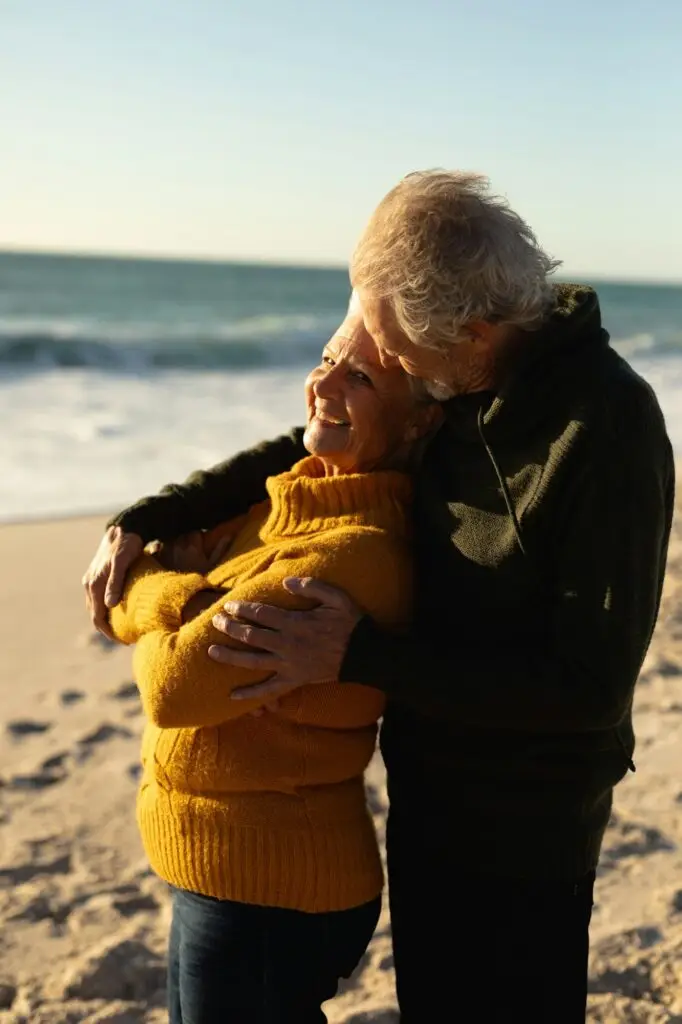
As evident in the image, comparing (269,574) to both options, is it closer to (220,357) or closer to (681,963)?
(681,963)

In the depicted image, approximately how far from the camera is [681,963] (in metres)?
2.98

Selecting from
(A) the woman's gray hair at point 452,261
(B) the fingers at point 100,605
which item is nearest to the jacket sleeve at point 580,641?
(A) the woman's gray hair at point 452,261

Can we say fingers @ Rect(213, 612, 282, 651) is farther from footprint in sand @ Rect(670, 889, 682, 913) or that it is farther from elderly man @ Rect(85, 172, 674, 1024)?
footprint in sand @ Rect(670, 889, 682, 913)

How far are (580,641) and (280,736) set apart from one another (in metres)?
0.50

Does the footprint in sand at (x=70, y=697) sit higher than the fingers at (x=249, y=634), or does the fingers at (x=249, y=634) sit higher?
the fingers at (x=249, y=634)

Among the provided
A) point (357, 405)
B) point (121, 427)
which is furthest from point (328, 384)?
point (121, 427)

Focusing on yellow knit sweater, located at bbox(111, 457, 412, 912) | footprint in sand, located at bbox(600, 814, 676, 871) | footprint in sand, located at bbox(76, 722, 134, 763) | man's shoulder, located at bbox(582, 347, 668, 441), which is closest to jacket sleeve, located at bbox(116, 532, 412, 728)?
yellow knit sweater, located at bbox(111, 457, 412, 912)

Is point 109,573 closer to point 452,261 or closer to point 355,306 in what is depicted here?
point 355,306

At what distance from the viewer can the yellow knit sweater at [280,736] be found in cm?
174

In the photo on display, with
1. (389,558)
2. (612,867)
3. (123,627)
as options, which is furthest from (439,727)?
(612,867)

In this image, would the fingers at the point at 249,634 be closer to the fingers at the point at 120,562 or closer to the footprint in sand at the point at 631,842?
the fingers at the point at 120,562

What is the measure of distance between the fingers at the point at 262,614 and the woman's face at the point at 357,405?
0.32 m

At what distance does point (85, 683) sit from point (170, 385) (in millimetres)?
11246

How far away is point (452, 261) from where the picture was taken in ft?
5.43
